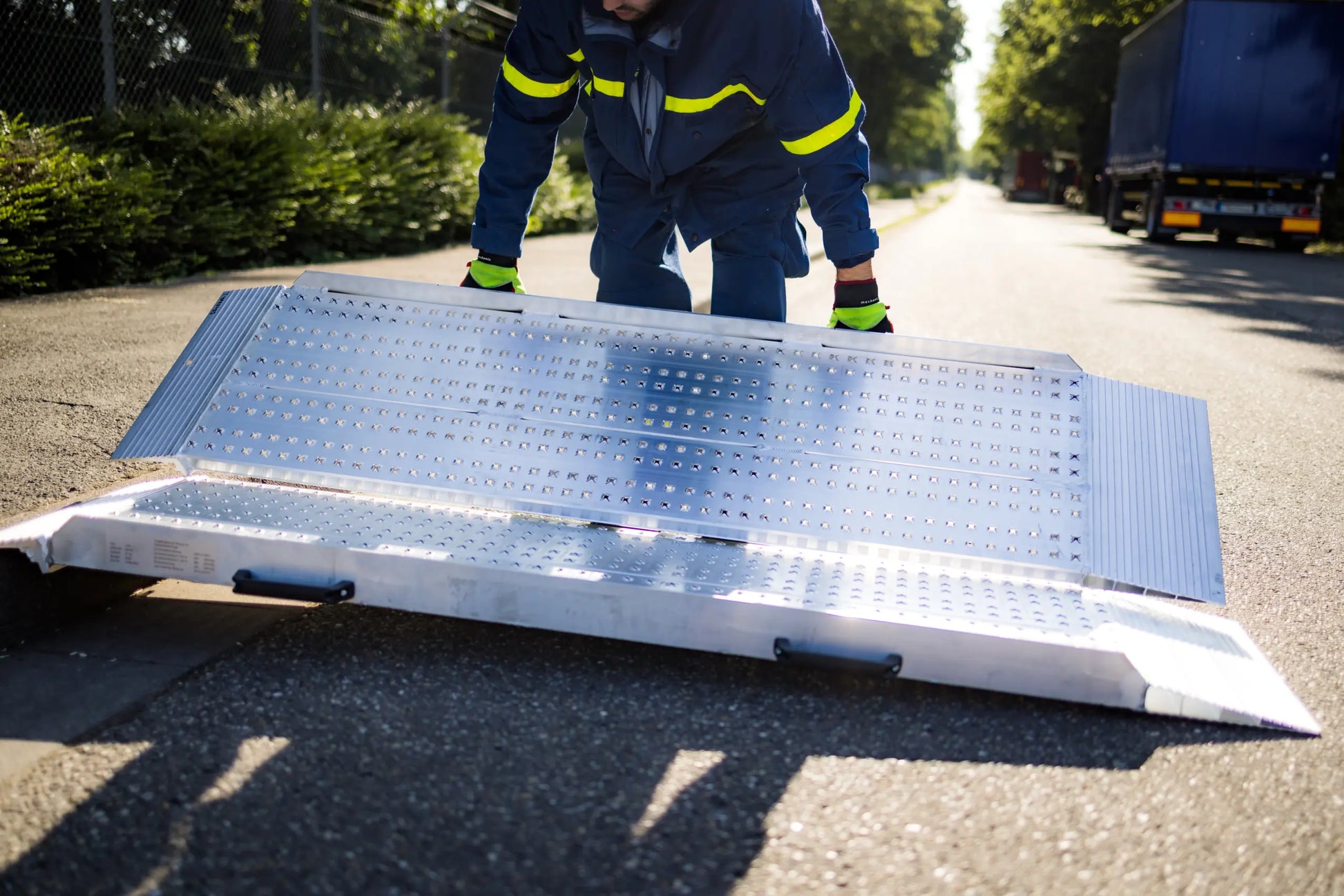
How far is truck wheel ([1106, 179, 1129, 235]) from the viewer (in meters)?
27.0

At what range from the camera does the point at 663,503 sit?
270 centimetres

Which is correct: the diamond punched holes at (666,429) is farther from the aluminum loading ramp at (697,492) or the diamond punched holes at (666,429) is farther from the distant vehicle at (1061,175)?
the distant vehicle at (1061,175)

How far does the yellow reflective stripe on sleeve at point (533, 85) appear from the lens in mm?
3387

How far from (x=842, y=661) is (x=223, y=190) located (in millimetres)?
8064

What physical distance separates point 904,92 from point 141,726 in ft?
231

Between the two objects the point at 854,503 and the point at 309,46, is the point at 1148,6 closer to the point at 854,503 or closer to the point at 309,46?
the point at 309,46

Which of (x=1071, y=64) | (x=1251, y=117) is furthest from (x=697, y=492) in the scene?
(x=1071, y=64)

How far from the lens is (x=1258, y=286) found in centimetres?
1358

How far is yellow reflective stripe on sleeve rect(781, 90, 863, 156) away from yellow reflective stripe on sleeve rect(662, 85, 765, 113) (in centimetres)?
15

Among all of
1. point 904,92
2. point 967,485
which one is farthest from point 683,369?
point 904,92

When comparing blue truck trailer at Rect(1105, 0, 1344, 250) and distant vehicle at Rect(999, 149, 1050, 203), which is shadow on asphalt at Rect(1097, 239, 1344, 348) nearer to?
blue truck trailer at Rect(1105, 0, 1344, 250)

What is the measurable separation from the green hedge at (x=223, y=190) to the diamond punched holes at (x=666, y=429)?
4.63m

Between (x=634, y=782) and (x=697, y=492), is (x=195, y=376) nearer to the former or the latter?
(x=697, y=492)

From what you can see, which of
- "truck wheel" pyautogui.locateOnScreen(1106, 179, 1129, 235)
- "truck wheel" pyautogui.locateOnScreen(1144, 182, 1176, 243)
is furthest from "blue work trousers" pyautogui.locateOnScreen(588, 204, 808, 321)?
"truck wheel" pyautogui.locateOnScreen(1106, 179, 1129, 235)
